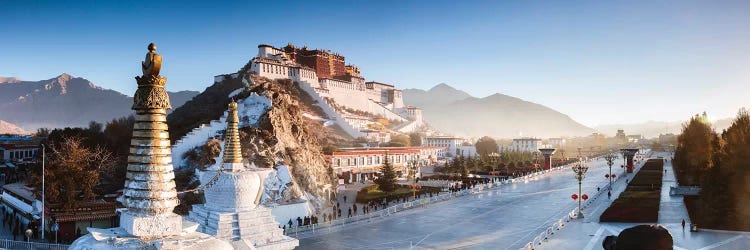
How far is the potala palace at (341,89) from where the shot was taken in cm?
9494

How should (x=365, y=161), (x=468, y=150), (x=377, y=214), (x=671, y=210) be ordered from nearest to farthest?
(x=377, y=214) < (x=671, y=210) < (x=365, y=161) < (x=468, y=150)

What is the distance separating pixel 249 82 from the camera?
82.7 meters

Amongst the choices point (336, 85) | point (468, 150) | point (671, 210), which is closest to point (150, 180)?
point (671, 210)

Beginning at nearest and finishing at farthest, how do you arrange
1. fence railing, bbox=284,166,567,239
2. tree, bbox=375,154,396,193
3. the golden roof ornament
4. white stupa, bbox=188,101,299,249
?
the golden roof ornament < white stupa, bbox=188,101,299,249 < fence railing, bbox=284,166,567,239 < tree, bbox=375,154,396,193

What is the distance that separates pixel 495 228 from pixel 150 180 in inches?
1041

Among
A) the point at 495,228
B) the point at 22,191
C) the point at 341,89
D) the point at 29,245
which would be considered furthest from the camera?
the point at 341,89

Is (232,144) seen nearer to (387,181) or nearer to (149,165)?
(149,165)

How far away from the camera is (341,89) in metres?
114

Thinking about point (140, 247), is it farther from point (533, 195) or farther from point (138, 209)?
point (533, 195)

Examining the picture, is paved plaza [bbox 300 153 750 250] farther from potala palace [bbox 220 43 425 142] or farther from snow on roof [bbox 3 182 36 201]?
potala palace [bbox 220 43 425 142]

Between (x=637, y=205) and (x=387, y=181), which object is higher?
(x=387, y=181)

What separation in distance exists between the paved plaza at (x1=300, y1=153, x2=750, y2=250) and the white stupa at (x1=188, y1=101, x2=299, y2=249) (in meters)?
4.97

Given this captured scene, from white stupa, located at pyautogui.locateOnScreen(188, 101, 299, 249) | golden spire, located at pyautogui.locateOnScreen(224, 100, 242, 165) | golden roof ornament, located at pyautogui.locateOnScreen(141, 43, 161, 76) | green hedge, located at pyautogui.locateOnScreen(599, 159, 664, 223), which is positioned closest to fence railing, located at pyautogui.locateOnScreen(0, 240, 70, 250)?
white stupa, located at pyautogui.locateOnScreen(188, 101, 299, 249)

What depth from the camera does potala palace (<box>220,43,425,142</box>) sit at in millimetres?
94938
